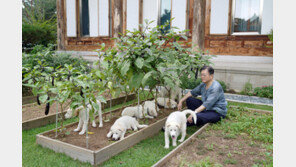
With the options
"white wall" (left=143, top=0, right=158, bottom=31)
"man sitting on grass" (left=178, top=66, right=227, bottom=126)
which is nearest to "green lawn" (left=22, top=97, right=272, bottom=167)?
"man sitting on grass" (left=178, top=66, right=227, bottom=126)

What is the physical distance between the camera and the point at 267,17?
788 cm

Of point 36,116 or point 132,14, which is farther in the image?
point 132,14

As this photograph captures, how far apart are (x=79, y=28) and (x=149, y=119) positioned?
9624 mm

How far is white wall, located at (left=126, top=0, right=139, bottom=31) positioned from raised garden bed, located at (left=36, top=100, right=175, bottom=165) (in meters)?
7.65

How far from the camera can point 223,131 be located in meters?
3.77

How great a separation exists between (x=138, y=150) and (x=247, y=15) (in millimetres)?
7235

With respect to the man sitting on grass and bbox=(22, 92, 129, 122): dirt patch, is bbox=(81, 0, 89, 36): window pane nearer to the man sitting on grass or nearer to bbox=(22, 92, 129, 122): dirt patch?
bbox=(22, 92, 129, 122): dirt patch

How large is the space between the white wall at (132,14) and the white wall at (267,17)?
529 centimetres

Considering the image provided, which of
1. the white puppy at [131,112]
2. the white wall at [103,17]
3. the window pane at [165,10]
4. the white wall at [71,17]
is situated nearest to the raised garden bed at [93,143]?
the white puppy at [131,112]

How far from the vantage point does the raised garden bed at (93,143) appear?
2.80 m

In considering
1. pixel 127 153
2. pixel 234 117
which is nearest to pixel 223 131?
pixel 234 117

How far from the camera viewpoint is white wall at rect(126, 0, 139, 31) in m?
10.6

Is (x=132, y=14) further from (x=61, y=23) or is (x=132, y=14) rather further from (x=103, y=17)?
(x=61, y=23)

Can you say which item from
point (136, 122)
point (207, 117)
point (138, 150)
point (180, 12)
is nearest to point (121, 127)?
point (138, 150)
